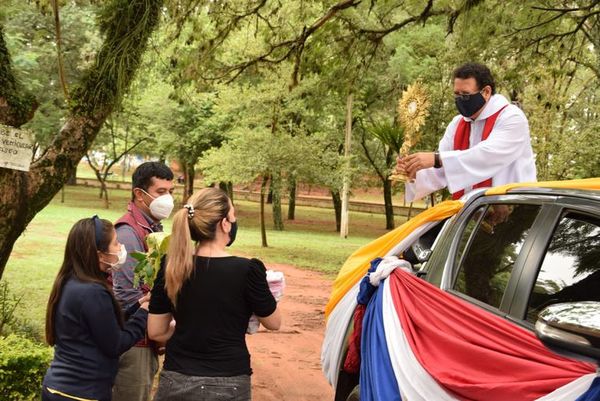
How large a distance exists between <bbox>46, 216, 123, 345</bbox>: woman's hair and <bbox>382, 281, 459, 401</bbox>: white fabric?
4.62 ft

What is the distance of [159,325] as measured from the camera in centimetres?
329

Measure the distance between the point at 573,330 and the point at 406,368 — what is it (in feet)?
4.09

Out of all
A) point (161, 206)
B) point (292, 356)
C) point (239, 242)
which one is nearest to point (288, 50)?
point (292, 356)

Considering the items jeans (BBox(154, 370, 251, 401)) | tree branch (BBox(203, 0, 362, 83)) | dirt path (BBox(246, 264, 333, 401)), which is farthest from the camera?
tree branch (BBox(203, 0, 362, 83))

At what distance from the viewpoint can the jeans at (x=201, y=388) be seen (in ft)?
10.00

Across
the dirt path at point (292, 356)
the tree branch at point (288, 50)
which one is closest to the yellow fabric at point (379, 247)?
the dirt path at point (292, 356)

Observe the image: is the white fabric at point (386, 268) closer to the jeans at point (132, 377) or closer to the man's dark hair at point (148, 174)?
the jeans at point (132, 377)

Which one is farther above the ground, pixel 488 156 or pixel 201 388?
pixel 488 156

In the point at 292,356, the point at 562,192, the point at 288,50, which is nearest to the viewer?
the point at 562,192

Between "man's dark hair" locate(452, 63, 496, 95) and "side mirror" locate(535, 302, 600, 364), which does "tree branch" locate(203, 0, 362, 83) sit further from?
"side mirror" locate(535, 302, 600, 364)

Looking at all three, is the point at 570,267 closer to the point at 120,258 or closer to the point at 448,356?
the point at 448,356

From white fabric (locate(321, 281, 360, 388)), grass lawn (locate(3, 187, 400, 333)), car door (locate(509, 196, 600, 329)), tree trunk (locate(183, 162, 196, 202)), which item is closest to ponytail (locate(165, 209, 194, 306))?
white fabric (locate(321, 281, 360, 388))

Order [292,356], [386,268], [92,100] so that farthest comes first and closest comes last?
[292,356] < [92,100] < [386,268]

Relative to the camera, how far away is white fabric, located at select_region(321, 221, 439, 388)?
12.9 feet
